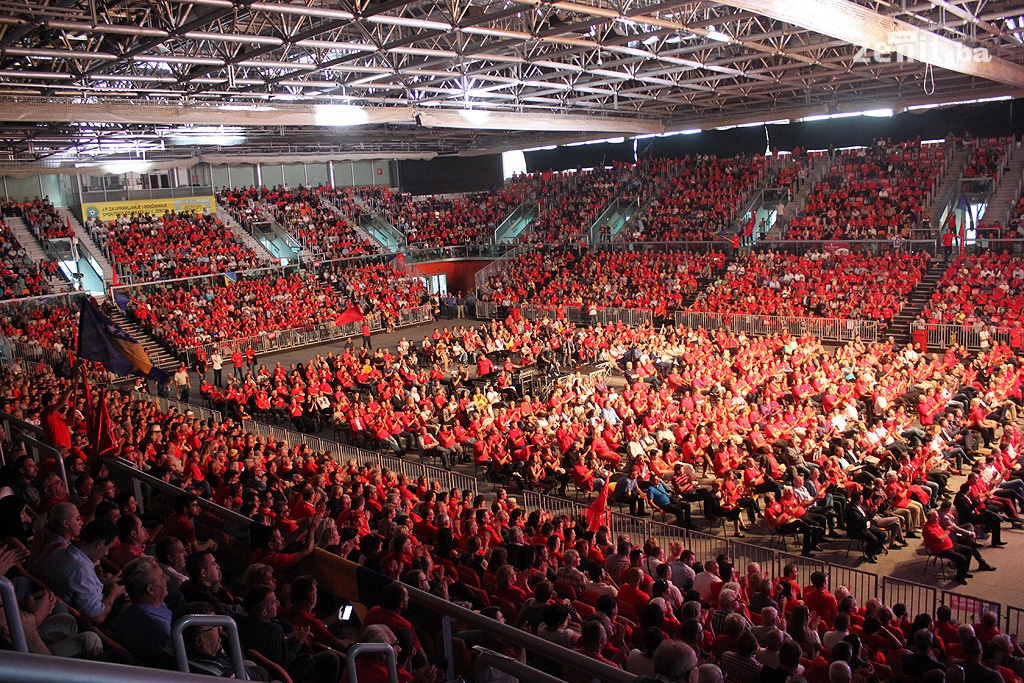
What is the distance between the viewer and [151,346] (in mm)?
28391

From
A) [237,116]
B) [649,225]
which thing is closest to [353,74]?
[237,116]

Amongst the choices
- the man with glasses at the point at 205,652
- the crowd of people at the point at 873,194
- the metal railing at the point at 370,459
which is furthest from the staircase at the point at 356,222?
the man with glasses at the point at 205,652

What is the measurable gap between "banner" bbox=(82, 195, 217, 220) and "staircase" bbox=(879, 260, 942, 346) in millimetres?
32240

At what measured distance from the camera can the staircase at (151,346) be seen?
1077 inches

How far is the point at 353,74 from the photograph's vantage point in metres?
25.1

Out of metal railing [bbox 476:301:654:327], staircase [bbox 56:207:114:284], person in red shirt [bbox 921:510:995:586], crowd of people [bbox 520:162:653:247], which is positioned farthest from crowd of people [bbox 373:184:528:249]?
person in red shirt [bbox 921:510:995:586]

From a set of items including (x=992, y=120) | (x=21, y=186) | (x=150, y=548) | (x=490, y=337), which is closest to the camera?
(x=150, y=548)

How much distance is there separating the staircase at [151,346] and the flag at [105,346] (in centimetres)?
1374

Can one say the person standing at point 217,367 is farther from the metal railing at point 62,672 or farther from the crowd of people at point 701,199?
the metal railing at point 62,672

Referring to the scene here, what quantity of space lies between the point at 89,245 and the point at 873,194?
111 feet

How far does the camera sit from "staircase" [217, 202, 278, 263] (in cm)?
4005

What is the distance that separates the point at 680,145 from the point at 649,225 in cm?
709

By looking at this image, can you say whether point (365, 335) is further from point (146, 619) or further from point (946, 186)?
point (146, 619)

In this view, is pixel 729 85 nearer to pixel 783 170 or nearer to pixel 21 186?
pixel 783 170
